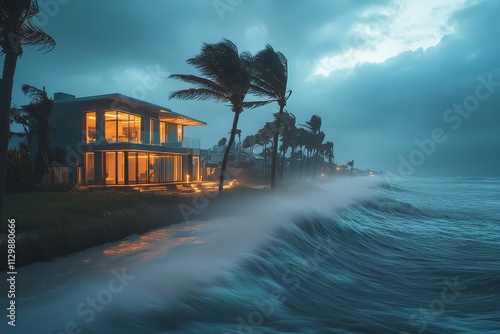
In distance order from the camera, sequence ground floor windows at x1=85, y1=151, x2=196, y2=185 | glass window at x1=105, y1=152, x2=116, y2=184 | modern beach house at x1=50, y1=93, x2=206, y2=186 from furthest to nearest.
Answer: glass window at x1=105, y1=152, x2=116, y2=184, ground floor windows at x1=85, y1=151, x2=196, y2=185, modern beach house at x1=50, y1=93, x2=206, y2=186

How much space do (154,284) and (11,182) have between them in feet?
51.2

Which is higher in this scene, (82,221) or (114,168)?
(114,168)

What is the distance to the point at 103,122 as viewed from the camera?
2581 cm

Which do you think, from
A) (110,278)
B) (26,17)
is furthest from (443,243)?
(26,17)

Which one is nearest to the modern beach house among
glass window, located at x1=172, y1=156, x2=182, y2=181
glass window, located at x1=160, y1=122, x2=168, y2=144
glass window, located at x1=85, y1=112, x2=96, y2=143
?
glass window, located at x1=85, y1=112, x2=96, y2=143

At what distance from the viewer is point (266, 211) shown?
45.4 ft

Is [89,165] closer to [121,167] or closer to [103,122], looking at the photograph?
[121,167]

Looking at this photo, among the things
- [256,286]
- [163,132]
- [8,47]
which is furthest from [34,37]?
[163,132]

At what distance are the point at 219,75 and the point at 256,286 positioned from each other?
14414 mm

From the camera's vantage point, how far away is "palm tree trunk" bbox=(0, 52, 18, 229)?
7379 mm

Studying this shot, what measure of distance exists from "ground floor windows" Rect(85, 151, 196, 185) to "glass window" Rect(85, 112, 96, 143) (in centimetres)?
118

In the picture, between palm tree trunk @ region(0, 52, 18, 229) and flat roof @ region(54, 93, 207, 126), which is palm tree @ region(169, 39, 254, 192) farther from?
palm tree trunk @ region(0, 52, 18, 229)

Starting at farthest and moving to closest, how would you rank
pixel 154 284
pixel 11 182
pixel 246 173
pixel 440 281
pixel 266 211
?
1. pixel 246 173
2. pixel 11 182
3. pixel 266 211
4. pixel 440 281
5. pixel 154 284

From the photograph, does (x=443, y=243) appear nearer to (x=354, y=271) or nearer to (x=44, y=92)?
(x=354, y=271)
